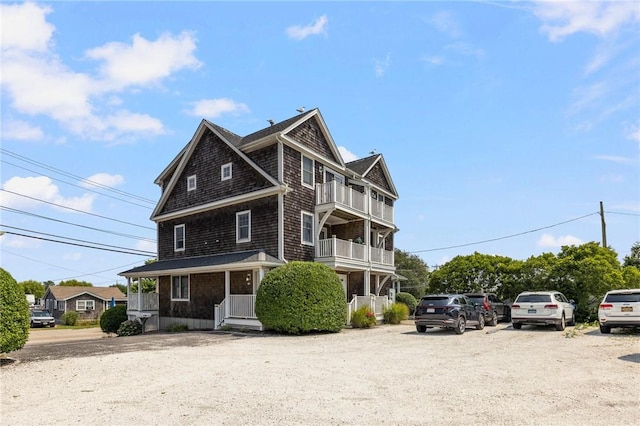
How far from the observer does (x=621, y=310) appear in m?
16.8

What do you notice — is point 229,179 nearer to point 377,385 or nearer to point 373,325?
point 373,325

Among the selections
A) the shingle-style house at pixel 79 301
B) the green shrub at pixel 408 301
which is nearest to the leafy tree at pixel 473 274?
the green shrub at pixel 408 301

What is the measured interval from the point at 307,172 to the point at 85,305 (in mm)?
50502

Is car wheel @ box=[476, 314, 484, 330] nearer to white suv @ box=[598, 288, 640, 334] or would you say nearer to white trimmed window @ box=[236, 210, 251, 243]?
white suv @ box=[598, 288, 640, 334]

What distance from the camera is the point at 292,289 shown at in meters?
18.2

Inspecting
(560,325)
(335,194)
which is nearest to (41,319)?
(335,194)

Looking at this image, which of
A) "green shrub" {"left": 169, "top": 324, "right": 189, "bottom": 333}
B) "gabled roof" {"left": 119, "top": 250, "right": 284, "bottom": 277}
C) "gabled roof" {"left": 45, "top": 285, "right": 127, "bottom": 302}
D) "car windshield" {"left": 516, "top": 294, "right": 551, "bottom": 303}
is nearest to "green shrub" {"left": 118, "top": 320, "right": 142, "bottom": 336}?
"green shrub" {"left": 169, "top": 324, "right": 189, "bottom": 333}

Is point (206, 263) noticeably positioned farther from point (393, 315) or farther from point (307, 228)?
point (393, 315)

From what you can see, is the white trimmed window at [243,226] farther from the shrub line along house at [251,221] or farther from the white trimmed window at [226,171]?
the white trimmed window at [226,171]

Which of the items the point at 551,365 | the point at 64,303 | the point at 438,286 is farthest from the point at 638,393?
the point at 64,303

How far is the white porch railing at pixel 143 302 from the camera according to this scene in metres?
26.7

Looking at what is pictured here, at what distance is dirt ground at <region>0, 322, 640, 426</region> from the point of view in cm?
650

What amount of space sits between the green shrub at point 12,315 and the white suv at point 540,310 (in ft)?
59.0

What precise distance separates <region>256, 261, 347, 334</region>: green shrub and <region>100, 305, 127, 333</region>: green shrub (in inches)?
515
